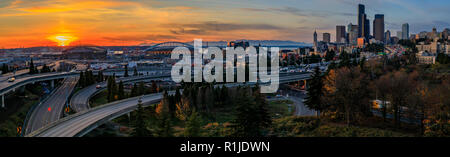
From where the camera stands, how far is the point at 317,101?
17.7 metres

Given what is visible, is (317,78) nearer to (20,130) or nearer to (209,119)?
(209,119)

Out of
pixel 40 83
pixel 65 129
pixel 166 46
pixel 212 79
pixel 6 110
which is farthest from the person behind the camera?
pixel 166 46

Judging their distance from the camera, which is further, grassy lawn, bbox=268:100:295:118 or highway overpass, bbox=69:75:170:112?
highway overpass, bbox=69:75:170:112

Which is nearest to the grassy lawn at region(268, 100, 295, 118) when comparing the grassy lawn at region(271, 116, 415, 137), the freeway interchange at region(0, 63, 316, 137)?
the grassy lawn at region(271, 116, 415, 137)

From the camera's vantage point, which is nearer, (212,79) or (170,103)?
(170,103)

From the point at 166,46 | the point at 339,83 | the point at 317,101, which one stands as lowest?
the point at 317,101

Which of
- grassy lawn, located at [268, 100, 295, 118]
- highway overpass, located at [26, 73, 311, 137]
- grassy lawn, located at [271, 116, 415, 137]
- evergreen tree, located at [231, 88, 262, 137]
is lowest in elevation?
grassy lawn, located at [268, 100, 295, 118]

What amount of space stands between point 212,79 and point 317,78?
18280mm

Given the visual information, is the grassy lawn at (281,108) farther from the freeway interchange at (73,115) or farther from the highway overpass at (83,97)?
the highway overpass at (83,97)

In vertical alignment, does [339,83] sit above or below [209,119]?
above

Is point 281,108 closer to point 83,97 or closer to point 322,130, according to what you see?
point 322,130

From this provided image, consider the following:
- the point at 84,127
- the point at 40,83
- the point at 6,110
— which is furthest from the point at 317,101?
the point at 40,83

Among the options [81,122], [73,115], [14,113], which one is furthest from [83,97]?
[81,122]

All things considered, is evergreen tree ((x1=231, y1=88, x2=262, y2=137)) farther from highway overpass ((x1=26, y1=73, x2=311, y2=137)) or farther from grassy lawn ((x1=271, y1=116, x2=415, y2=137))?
highway overpass ((x1=26, y1=73, x2=311, y2=137))
